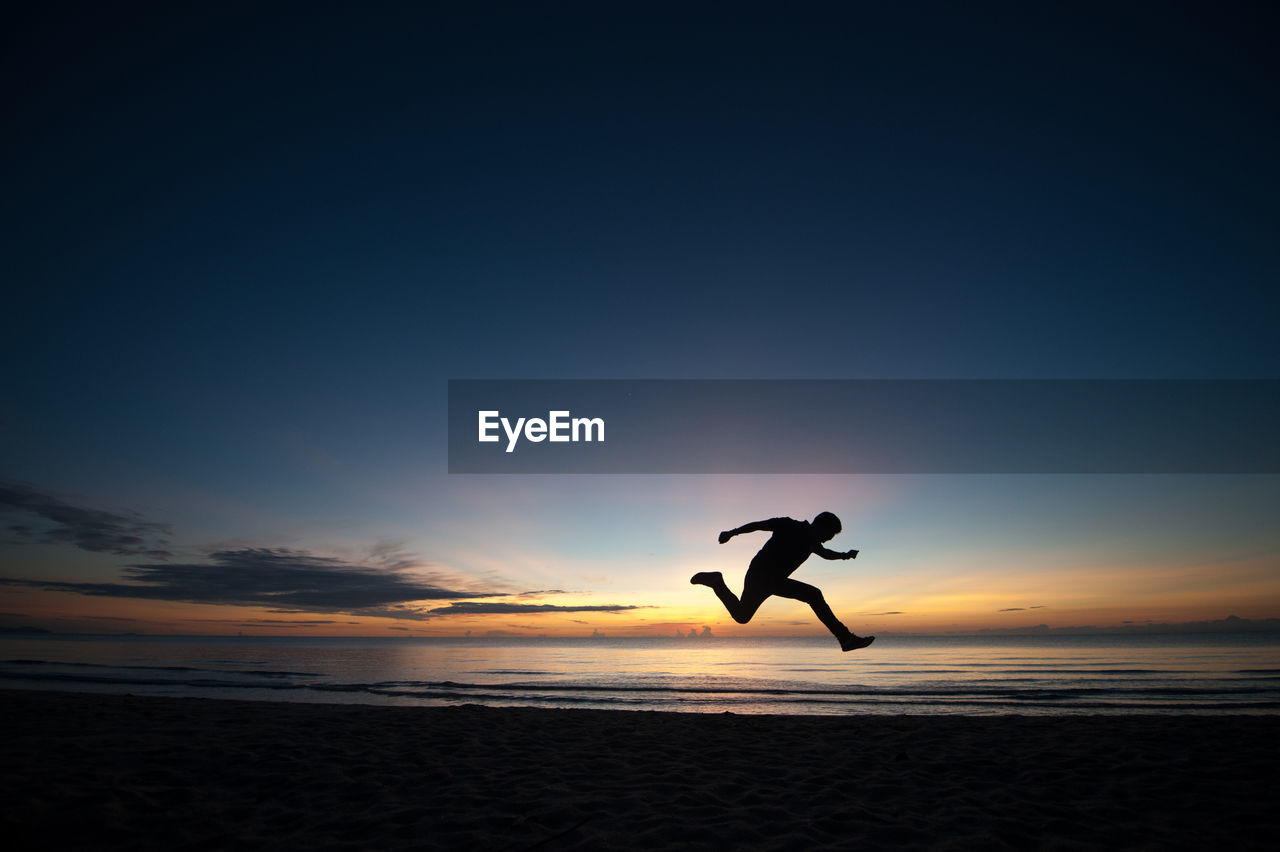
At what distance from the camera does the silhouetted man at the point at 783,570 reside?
705 centimetres

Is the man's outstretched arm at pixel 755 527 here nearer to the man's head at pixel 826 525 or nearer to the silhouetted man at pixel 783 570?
the silhouetted man at pixel 783 570

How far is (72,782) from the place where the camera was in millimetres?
6250

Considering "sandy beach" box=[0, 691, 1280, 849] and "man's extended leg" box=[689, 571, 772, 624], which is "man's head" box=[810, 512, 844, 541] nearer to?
"man's extended leg" box=[689, 571, 772, 624]

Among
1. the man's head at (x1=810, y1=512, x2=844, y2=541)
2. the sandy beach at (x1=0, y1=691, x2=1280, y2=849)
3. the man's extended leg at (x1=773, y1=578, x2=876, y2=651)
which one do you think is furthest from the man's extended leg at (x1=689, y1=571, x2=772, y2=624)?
the sandy beach at (x1=0, y1=691, x2=1280, y2=849)

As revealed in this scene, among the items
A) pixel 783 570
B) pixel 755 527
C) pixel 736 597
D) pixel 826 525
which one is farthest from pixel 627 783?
pixel 826 525

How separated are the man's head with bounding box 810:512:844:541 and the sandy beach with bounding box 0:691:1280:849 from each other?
271 cm

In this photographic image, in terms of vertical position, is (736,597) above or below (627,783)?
above

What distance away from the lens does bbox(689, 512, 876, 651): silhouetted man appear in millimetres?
7055

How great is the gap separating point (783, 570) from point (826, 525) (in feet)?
2.85

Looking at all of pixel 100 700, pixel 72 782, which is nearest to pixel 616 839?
pixel 72 782

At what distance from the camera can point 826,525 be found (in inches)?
265

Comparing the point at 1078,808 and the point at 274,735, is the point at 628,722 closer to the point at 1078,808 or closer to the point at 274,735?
the point at 274,735

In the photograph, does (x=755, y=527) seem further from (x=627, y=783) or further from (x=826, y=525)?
(x=627, y=783)

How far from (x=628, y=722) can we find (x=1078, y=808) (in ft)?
24.6
